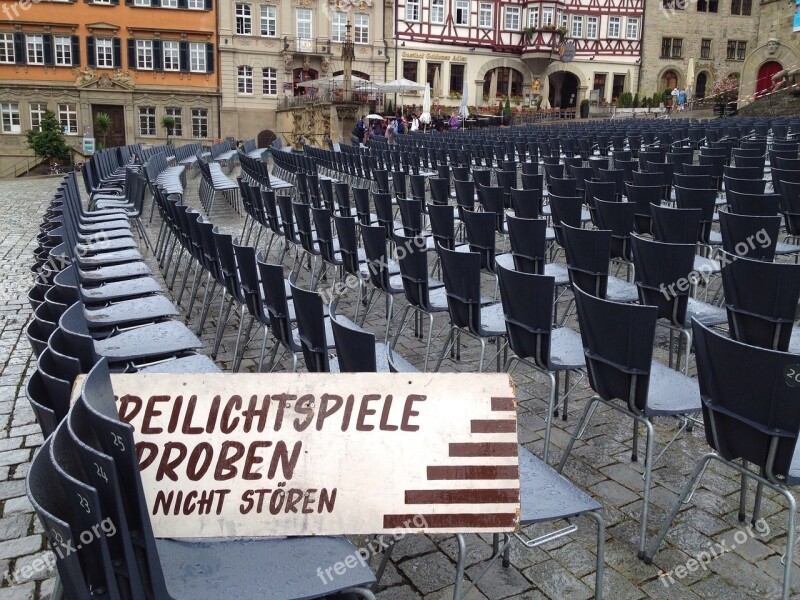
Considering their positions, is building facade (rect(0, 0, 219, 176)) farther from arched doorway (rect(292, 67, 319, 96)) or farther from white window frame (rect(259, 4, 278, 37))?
arched doorway (rect(292, 67, 319, 96))

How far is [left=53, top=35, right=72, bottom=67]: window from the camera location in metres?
40.3

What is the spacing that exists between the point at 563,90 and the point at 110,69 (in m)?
27.2

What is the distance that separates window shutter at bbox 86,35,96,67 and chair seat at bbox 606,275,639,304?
41342 millimetres

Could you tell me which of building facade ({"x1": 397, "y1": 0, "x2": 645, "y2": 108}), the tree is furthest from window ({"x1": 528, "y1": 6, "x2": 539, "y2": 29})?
the tree

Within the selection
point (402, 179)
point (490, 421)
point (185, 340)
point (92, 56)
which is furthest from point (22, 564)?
point (92, 56)

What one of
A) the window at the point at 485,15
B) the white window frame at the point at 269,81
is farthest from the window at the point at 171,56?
the window at the point at 485,15

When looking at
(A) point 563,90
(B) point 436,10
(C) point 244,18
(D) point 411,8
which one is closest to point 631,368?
(C) point 244,18

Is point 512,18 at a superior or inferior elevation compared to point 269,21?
superior

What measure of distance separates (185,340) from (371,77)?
1637 inches

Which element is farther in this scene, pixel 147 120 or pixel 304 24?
pixel 304 24

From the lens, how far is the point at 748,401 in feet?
8.71

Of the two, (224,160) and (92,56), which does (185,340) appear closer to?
(224,160)

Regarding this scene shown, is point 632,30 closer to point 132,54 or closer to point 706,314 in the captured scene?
point 132,54

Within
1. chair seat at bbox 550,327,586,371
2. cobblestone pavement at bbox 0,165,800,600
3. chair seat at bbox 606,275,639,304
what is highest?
chair seat at bbox 606,275,639,304
